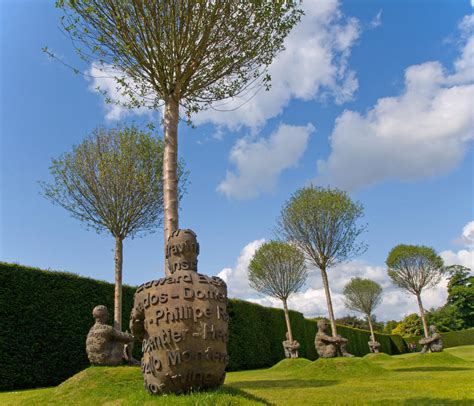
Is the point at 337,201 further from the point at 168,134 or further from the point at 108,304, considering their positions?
the point at 168,134

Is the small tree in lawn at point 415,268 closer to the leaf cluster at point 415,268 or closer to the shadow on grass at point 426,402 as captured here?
the leaf cluster at point 415,268

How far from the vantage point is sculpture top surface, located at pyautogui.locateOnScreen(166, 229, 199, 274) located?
603 cm

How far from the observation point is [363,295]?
1665 inches

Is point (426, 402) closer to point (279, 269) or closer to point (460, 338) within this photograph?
point (279, 269)

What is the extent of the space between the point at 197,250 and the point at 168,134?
2853 millimetres

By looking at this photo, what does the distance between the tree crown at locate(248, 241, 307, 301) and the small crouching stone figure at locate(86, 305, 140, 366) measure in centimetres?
1769

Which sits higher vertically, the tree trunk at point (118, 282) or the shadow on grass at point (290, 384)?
the tree trunk at point (118, 282)

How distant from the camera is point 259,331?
88.5 feet

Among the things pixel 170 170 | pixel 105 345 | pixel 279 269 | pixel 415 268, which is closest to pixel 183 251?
pixel 170 170

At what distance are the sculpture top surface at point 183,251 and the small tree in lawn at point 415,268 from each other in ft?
96.5

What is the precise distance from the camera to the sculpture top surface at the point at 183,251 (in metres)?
6.03

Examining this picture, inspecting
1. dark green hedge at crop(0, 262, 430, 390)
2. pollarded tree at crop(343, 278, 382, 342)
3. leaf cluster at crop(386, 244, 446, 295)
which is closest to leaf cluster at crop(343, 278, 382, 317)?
pollarded tree at crop(343, 278, 382, 342)

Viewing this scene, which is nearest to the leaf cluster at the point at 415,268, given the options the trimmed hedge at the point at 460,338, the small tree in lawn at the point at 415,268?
the small tree in lawn at the point at 415,268

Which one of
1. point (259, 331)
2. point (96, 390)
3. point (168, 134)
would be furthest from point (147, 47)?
point (259, 331)
